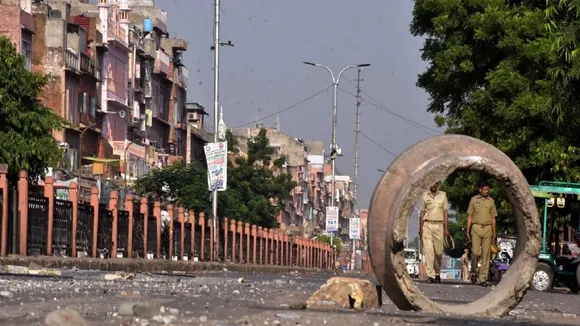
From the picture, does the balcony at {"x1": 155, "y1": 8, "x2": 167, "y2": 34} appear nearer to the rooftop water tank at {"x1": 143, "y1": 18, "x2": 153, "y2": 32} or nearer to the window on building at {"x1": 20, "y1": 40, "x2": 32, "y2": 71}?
the rooftop water tank at {"x1": 143, "y1": 18, "x2": 153, "y2": 32}

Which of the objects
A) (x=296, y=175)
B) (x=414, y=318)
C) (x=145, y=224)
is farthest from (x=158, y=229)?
(x=296, y=175)

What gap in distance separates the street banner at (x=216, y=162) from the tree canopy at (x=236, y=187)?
1986 centimetres

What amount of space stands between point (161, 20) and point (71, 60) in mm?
24946

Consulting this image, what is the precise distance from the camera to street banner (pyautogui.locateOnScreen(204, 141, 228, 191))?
3919 centimetres

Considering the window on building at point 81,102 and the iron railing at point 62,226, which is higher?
the window on building at point 81,102

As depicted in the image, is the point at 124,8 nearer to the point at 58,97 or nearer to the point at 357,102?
the point at 58,97

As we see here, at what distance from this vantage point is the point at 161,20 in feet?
295

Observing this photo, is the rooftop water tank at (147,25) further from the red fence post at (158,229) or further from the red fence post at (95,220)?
the red fence post at (95,220)

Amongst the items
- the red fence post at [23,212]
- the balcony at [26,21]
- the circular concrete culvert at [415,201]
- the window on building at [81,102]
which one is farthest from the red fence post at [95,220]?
the window on building at [81,102]

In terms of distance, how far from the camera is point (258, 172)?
8712cm

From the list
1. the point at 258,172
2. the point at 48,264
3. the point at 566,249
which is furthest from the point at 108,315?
the point at 258,172

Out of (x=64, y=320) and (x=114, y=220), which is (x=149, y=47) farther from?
(x=64, y=320)

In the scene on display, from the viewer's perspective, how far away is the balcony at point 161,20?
291ft

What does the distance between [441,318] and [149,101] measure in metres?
74.6
